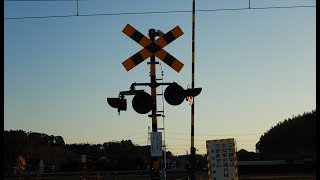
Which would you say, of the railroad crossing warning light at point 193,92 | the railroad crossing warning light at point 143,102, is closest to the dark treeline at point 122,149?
the railroad crossing warning light at point 143,102

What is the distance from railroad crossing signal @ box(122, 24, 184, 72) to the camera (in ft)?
27.2

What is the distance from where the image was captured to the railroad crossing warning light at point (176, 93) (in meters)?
8.32

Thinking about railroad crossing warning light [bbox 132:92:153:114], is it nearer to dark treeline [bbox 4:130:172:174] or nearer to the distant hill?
dark treeline [bbox 4:130:172:174]

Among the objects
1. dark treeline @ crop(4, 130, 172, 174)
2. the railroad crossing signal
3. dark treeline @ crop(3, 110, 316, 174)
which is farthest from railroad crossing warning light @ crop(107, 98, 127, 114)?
dark treeline @ crop(3, 110, 316, 174)

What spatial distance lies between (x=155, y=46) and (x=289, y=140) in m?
66.8

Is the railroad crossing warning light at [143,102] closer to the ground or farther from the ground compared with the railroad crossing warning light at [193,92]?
closer to the ground

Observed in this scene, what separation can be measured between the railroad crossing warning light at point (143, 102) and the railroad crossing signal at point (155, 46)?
1.66ft

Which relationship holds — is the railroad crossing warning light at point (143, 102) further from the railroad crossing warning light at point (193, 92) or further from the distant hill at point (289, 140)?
the distant hill at point (289, 140)

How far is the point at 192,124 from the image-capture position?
30.1ft

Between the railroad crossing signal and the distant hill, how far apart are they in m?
57.9

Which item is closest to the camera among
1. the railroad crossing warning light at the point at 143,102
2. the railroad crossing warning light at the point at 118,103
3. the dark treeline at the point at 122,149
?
the railroad crossing warning light at the point at 143,102

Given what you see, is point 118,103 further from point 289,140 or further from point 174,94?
point 289,140
